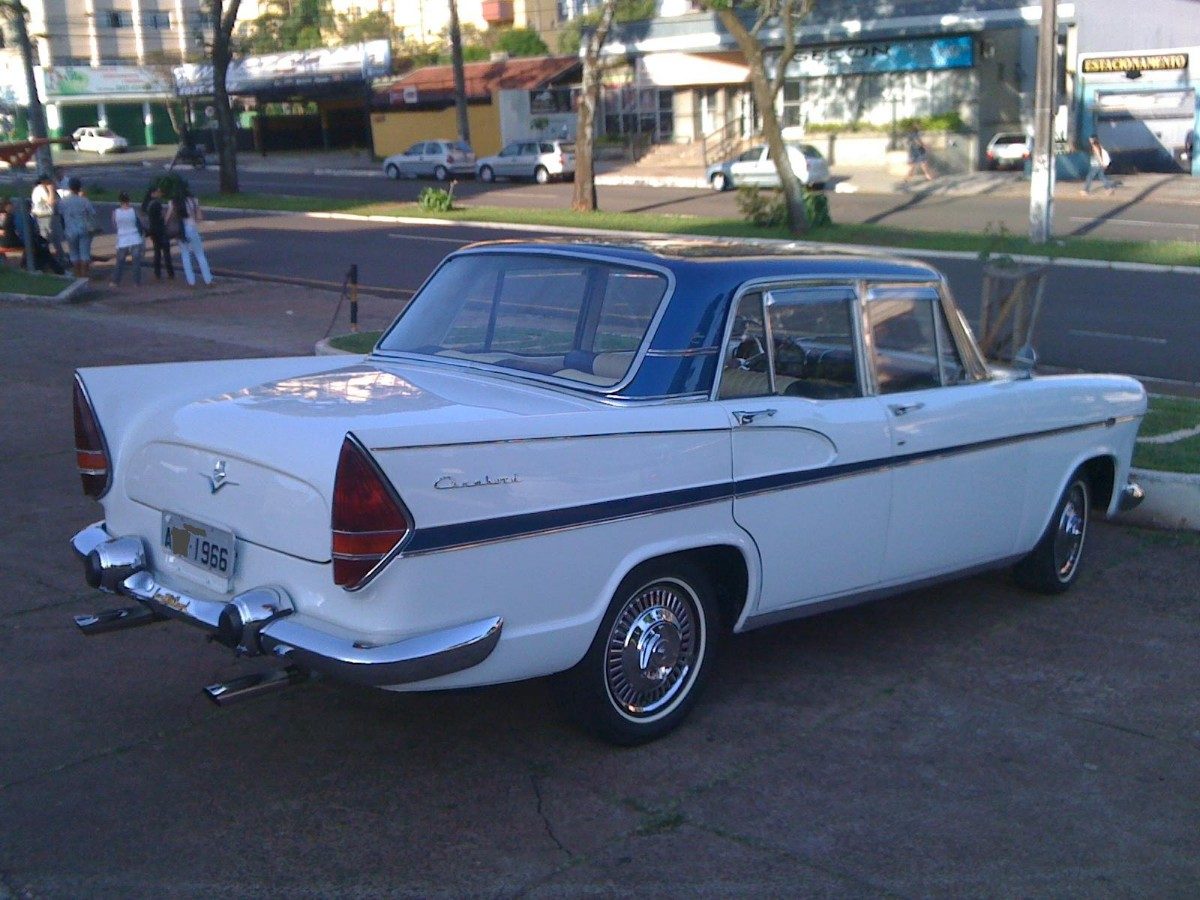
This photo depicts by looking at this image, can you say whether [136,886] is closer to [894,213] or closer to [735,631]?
[735,631]

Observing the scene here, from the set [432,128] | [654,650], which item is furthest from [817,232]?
[432,128]

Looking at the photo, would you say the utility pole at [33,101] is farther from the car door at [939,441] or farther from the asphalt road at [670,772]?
the car door at [939,441]

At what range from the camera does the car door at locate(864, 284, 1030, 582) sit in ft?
18.7

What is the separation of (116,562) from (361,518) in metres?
1.38

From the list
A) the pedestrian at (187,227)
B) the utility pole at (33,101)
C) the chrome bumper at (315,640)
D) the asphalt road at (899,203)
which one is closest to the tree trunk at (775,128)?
the asphalt road at (899,203)

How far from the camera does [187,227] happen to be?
813 inches

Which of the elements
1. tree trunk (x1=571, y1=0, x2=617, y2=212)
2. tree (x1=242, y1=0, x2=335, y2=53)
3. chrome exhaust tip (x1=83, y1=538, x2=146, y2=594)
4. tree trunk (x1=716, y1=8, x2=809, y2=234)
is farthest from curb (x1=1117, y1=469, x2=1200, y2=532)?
tree (x1=242, y1=0, x2=335, y2=53)

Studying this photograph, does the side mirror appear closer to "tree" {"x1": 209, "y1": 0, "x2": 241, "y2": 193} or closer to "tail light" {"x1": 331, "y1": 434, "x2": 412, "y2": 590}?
"tail light" {"x1": 331, "y1": 434, "x2": 412, "y2": 590}

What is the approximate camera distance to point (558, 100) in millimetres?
60500

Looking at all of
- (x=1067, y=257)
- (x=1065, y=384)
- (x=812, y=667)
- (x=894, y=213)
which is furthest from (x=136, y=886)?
(x=894, y=213)

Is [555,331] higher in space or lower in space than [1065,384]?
higher

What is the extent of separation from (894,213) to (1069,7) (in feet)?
52.7

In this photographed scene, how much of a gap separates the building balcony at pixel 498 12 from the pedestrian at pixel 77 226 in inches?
2456

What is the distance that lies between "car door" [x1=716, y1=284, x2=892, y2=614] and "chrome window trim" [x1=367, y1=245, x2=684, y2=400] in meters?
0.30
